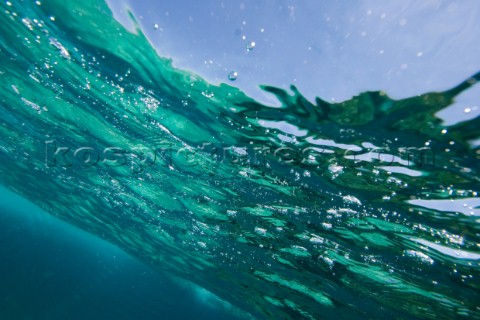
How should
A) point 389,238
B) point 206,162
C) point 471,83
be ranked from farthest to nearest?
point 206,162, point 389,238, point 471,83

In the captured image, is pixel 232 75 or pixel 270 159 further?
pixel 270 159

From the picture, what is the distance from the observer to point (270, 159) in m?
9.84

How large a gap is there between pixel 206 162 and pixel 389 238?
24.6ft

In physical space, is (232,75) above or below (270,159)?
above

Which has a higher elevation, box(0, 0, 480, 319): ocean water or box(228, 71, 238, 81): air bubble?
box(228, 71, 238, 81): air bubble

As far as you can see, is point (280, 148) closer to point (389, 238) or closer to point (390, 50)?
point (390, 50)

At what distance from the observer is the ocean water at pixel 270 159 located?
23.9 ft

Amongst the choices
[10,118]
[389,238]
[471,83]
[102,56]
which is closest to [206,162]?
[102,56]

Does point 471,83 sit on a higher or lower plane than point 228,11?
lower

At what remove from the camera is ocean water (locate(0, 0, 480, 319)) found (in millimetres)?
7270

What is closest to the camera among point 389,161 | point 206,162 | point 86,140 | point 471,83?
point 471,83

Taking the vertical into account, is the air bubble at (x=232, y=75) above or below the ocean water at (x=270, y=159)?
above

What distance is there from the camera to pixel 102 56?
871 centimetres

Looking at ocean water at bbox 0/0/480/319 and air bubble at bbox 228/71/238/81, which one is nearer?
air bubble at bbox 228/71/238/81
